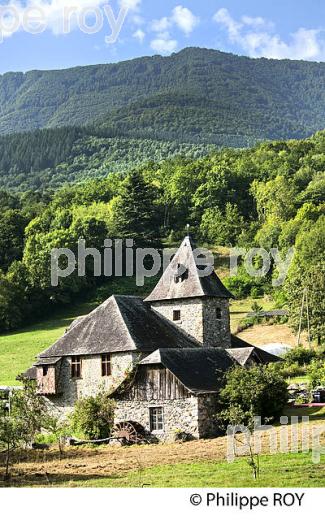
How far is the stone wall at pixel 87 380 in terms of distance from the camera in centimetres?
3762

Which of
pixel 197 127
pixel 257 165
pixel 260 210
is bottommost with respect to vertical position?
pixel 260 210

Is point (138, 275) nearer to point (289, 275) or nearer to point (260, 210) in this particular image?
point (289, 275)

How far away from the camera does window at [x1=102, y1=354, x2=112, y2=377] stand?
38.2 meters

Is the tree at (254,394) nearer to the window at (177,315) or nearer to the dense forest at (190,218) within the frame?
the window at (177,315)

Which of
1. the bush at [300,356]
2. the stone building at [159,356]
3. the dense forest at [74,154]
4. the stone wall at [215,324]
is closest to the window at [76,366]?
the stone building at [159,356]

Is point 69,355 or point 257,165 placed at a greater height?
point 257,165

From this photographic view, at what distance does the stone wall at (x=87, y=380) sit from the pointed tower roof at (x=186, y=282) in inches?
197

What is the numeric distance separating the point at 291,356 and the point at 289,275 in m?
21.0

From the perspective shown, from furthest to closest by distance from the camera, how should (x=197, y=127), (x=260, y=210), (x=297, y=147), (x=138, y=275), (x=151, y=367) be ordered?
(x=197, y=127)
(x=297, y=147)
(x=260, y=210)
(x=138, y=275)
(x=151, y=367)

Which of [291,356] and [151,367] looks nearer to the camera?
[151,367]

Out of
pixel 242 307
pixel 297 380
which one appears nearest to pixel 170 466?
pixel 297 380

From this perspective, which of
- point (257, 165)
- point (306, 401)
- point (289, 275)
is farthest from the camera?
point (257, 165)

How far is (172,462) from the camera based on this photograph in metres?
26.6
